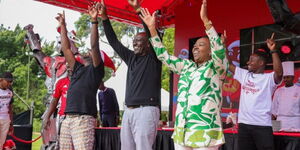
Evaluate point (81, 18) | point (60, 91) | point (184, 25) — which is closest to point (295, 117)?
point (60, 91)

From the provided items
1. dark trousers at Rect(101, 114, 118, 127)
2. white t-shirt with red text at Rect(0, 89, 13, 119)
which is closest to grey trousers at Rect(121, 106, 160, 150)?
dark trousers at Rect(101, 114, 118, 127)

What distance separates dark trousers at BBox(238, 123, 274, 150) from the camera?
12.1 feet

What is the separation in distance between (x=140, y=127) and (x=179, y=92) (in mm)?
549

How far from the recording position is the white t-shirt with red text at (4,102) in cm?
730

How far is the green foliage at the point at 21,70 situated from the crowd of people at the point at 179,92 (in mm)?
22307

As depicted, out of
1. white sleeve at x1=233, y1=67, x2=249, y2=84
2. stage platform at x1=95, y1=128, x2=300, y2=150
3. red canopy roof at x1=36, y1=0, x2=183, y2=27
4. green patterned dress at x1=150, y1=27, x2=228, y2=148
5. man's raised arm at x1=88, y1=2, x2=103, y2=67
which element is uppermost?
red canopy roof at x1=36, y1=0, x2=183, y2=27

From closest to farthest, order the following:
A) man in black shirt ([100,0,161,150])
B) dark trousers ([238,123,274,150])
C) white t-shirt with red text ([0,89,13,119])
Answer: man in black shirt ([100,0,161,150])
dark trousers ([238,123,274,150])
white t-shirt with red text ([0,89,13,119])

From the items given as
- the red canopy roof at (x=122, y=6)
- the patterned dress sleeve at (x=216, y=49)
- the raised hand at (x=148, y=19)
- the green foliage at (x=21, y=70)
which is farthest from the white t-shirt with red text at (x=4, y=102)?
the green foliage at (x=21, y=70)

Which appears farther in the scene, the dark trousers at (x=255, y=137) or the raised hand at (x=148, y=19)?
the dark trousers at (x=255, y=137)

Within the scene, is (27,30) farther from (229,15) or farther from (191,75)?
(191,75)

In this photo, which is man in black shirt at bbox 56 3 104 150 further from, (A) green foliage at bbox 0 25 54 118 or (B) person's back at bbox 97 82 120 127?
(A) green foliage at bbox 0 25 54 118

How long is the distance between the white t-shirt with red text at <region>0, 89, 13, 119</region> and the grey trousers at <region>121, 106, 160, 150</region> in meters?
4.67

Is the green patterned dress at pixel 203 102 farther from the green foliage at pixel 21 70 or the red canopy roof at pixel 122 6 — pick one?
the green foliage at pixel 21 70

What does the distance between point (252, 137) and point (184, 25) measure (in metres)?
5.94
